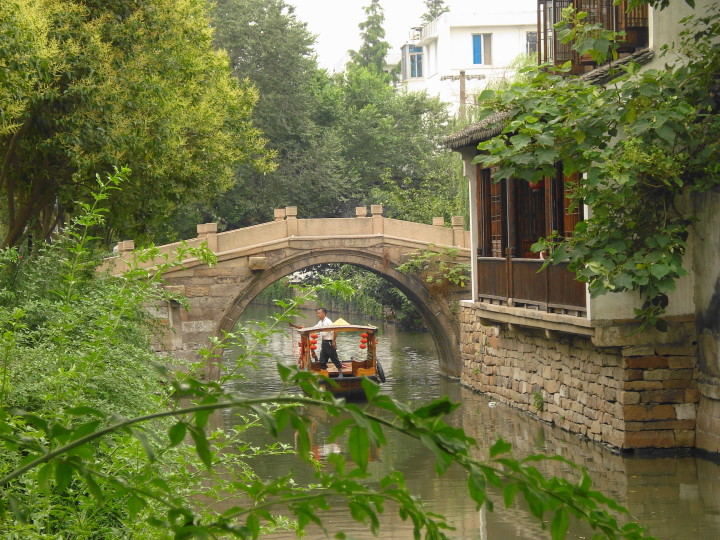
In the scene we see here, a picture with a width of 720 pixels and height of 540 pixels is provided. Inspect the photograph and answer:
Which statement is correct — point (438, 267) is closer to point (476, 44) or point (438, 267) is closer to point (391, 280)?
point (391, 280)

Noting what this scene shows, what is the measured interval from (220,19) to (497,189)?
18.4 m

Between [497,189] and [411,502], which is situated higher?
[497,189]

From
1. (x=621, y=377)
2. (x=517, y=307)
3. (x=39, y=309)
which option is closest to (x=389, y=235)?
(x=517, y=307)

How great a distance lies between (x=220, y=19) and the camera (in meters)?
32.1

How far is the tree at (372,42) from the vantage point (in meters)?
52.1

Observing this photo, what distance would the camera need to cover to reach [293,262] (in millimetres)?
22656

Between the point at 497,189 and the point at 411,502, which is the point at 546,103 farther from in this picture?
the point at 411,502

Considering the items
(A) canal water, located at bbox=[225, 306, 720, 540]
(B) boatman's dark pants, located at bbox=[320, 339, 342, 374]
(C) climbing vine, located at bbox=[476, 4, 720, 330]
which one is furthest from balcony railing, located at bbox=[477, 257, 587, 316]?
(B) boatman's dark pants, located at bbox=[320, 339, 342, 374]

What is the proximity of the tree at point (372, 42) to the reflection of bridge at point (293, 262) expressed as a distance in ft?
100

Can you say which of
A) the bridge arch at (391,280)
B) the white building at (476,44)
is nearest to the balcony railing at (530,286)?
the bridge arch at (391,280)

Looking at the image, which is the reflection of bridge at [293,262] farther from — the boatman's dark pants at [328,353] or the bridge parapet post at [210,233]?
the boatman's dark pants at [328,353]

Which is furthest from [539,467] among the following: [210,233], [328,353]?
[210,233]

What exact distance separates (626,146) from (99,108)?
634 cm

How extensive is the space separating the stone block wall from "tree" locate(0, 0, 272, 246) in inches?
230
